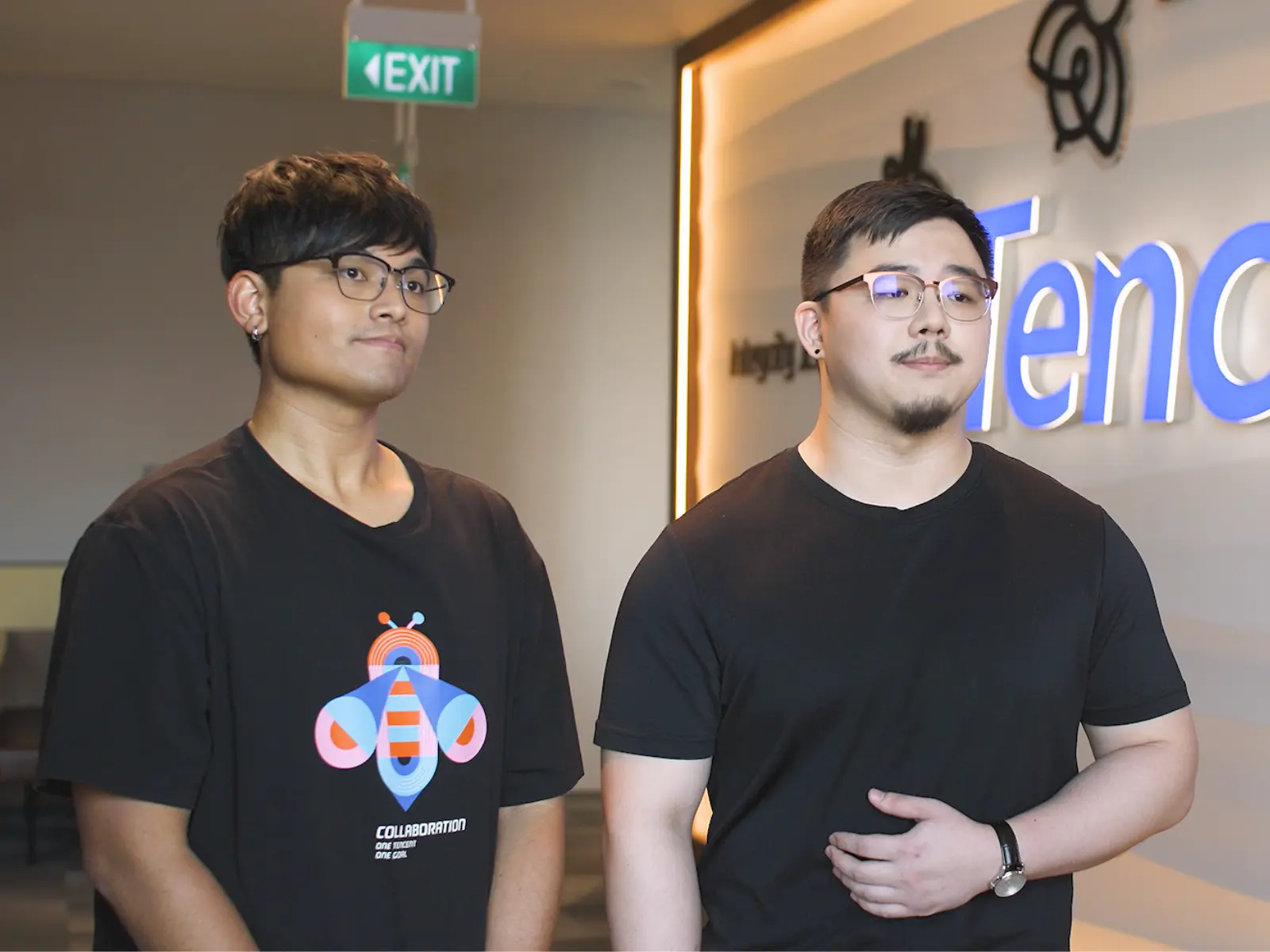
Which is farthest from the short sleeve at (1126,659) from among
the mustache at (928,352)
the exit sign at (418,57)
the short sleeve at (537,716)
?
the exit sign at (418,57)

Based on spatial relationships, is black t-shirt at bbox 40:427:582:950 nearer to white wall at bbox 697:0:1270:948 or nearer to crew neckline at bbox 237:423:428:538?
crew neckline at bbox 237:423:428:538

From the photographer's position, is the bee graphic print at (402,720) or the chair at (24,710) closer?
the bee graphic print at (402,720)

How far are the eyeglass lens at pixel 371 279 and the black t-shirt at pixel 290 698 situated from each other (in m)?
0.23

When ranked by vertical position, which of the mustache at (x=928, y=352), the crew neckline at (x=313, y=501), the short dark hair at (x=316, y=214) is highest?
the short dark hair at (x=316, y=214)

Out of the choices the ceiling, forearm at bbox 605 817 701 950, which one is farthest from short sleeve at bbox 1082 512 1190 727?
the ceiling

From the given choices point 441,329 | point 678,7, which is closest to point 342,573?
point 678,7

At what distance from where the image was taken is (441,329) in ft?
22.8

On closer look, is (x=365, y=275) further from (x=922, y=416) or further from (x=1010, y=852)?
(x=1010, y=852)

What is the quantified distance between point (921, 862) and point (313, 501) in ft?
2.74

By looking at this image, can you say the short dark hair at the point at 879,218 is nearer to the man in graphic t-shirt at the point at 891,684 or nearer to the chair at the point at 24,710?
the man in graphic t-shirt at the point at 891,684

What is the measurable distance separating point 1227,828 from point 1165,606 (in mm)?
500

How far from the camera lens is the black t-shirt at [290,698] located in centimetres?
162

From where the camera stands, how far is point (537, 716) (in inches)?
75.5

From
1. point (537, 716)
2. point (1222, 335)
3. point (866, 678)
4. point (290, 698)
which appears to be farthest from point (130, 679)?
point (1222, 335)
